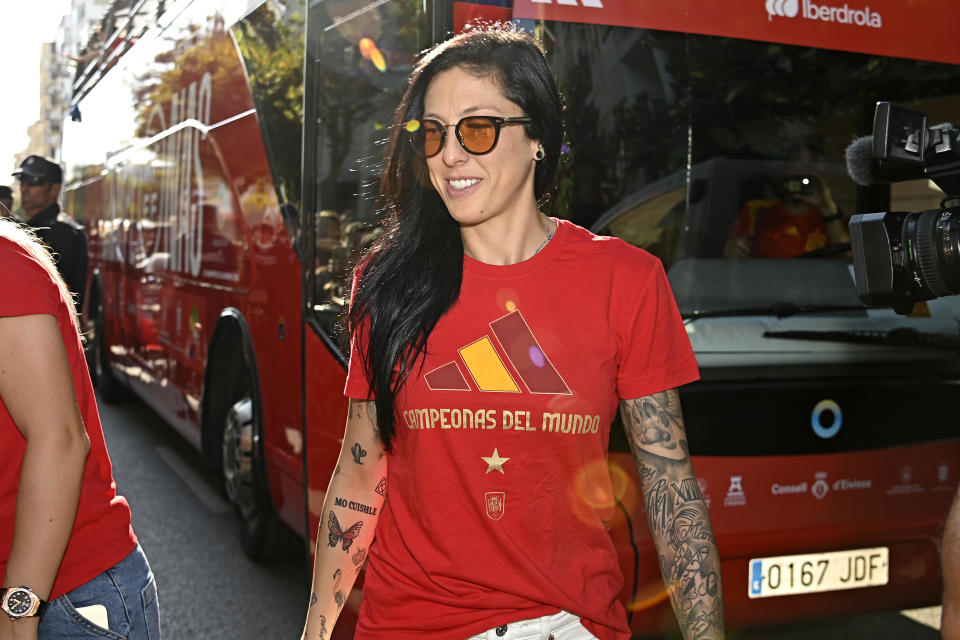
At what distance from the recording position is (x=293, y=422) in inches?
193

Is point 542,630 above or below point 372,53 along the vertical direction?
below

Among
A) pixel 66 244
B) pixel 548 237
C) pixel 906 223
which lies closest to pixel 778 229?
pixel 906 223

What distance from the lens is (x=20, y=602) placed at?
Answer: 6.13 feet

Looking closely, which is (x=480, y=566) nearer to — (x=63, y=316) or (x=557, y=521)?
(x=557, y=521)

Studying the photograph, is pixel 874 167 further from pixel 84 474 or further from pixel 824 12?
pixel 824 12

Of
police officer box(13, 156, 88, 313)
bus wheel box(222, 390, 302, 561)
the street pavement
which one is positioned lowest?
the street pavement

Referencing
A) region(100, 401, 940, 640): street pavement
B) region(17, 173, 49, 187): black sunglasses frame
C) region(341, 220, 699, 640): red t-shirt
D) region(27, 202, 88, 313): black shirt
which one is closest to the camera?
region(341, 220, 699, 640): red t-shirt

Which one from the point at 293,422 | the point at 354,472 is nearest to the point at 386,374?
the point at 354,472

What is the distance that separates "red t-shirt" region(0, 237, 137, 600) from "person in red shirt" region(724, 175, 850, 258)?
2810mm

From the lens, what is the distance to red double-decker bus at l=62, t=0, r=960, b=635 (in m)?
3.94

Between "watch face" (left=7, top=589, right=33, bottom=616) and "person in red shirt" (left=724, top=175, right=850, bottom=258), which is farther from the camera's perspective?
"person in red shirt" (left=724, top=175, right=850, bottom=258)

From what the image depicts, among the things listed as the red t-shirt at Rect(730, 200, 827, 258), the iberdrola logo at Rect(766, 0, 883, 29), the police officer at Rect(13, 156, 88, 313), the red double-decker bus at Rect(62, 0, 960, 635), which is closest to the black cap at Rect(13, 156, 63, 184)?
the police officer at Rect(13, 156, 88, 313)

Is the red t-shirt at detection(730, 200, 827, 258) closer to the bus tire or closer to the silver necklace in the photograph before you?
the silver necklace

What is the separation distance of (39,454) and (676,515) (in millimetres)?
1121
